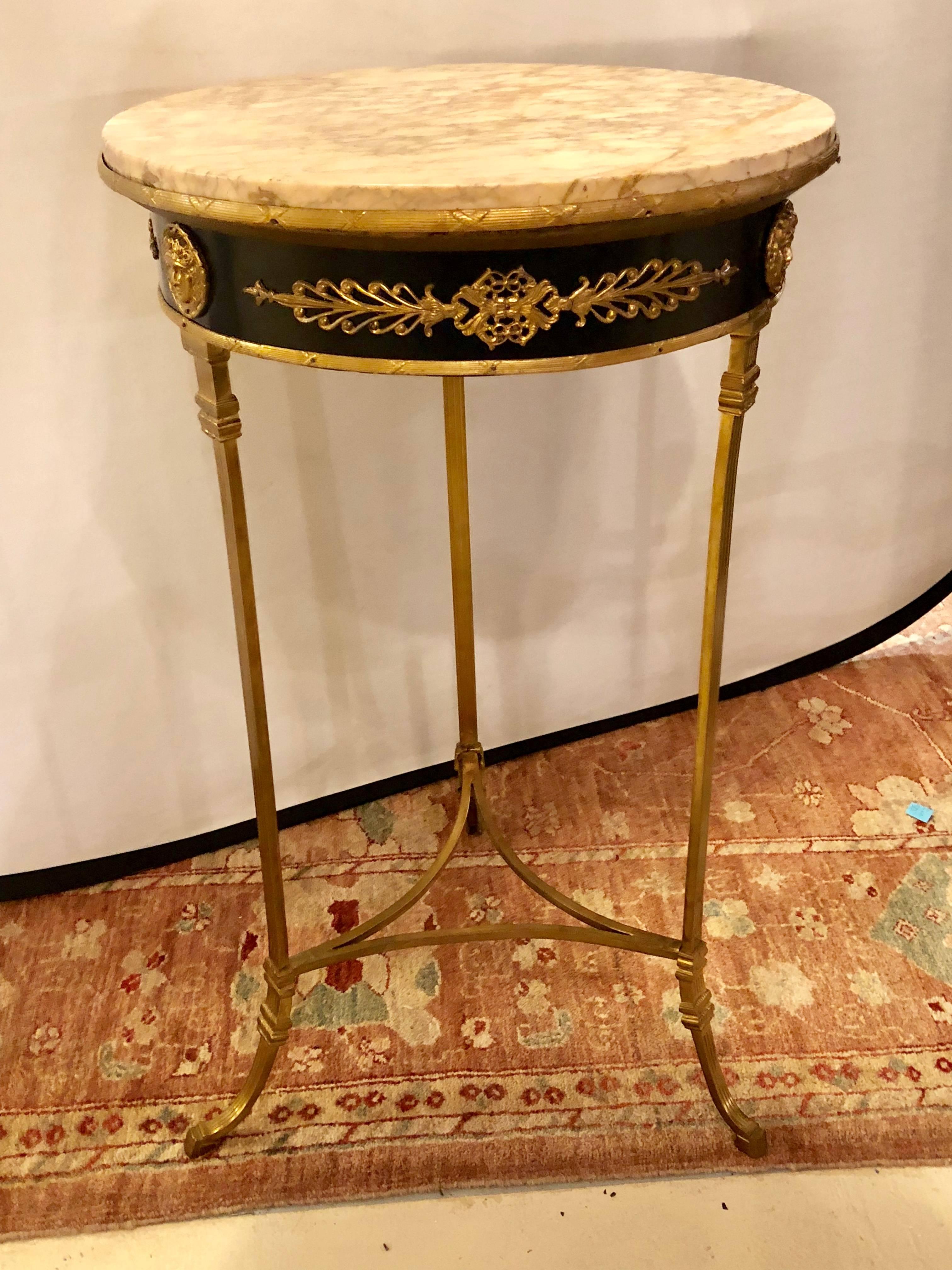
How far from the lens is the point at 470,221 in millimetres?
717

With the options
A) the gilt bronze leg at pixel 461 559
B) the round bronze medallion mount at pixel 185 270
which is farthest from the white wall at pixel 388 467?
the round bronze medallion mount at pixel 185 270

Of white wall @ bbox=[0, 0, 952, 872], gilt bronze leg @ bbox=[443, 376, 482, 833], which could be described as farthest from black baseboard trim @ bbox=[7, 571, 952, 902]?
gilt bronze leg @ bbox=[443, 376, 482, 833]

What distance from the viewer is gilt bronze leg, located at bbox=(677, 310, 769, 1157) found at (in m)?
0.98

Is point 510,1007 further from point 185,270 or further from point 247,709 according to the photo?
point 185,270

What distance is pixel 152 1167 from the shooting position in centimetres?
124

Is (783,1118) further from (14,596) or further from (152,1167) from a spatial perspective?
(14,596)

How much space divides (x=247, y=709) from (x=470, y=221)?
1.95 ft

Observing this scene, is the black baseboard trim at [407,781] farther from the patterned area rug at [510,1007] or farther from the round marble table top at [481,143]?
the round marble table top at [481,143]

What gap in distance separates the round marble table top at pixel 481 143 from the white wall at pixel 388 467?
0.93 feet

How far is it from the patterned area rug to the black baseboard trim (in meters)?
0.02

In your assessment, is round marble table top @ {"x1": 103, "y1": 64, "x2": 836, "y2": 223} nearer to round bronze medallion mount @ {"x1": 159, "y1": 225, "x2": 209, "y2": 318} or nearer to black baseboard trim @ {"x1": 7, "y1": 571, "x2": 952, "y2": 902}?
round bronze medallion mount @ {"x1": 159, "y1": 225, "x2": 209, "y2": 318}

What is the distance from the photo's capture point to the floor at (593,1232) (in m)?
1.15

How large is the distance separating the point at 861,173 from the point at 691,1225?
145 centimetres

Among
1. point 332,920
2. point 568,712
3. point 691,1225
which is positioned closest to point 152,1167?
point 332,920
